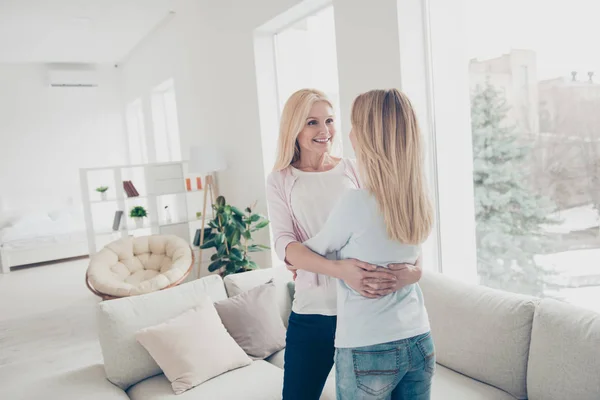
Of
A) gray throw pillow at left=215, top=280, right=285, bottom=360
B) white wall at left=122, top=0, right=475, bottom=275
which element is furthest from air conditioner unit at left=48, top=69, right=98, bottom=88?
gray throw pillow at left=215, top=280, right=285, bottom=360

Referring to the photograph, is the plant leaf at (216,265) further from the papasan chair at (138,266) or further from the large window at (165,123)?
the large window at (165,123)

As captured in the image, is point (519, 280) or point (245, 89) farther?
point (245, 89)

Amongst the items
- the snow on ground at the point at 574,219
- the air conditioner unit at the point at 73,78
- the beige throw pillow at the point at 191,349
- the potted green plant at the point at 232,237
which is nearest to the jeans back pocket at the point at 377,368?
the beige throw pillow at the point at 191,349

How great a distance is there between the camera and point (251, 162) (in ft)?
15.5

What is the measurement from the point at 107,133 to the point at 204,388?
7.86 m

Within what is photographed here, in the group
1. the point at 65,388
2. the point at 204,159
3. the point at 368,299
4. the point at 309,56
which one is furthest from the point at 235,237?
the point at 368,299

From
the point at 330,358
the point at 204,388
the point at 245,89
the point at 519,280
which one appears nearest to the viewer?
the point at 330,358

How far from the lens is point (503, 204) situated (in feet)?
9.04

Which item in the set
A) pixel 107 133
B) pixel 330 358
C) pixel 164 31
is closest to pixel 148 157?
pixel 107 133

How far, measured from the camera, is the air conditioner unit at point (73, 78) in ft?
27.9

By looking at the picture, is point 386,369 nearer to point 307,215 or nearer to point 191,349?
point 307,215

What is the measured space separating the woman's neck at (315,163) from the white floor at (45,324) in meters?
1.59

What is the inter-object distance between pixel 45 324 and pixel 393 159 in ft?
15.2

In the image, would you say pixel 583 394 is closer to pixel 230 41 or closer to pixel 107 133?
pixel 230 41
